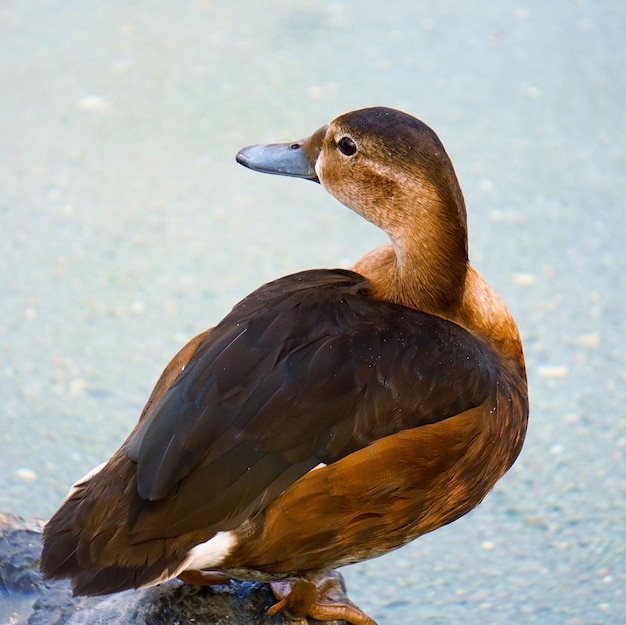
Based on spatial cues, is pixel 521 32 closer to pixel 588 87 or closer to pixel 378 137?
pixel 588 87

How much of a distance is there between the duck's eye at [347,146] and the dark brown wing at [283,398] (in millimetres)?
367

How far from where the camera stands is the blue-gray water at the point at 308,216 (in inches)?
148

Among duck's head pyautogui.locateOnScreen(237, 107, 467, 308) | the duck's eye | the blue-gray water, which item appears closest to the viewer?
duck's head pyautogui.locateOnScreen(237, 107, 467, 308)

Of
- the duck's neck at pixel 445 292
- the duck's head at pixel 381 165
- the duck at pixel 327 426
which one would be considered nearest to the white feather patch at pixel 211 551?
the duck at pixel 327 426

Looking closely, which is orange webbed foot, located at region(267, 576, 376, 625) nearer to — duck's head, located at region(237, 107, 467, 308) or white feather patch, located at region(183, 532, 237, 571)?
white feather patch, located at region(183, 532, 237, 571)

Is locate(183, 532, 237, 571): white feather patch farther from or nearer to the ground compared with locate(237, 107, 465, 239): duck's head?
nearer to the ground

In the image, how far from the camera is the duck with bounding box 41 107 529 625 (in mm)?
2379

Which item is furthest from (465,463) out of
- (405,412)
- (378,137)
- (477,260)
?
(477,260)

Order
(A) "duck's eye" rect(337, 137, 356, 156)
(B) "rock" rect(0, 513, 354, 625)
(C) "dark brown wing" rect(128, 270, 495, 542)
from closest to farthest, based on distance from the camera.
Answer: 1. (C) "dark brown wing" rect(128, 270, 495, 542)
2. (B) "rock" rect(0, 513, 354, 625)
3. (A) "duck's eye" rect(337, 137, 356, 156)

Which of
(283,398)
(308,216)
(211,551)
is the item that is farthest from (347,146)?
(308,216)

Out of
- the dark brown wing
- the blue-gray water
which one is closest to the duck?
the dark brown wing

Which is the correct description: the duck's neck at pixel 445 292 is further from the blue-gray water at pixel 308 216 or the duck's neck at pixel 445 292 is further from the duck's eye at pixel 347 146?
the blue-gray water at pixel 308 216

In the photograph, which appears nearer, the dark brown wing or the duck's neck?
the dark brown wing

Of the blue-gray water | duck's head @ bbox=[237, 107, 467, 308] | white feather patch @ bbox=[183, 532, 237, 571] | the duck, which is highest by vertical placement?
duck's head @ bbox=[237, 107, 467, 308]
